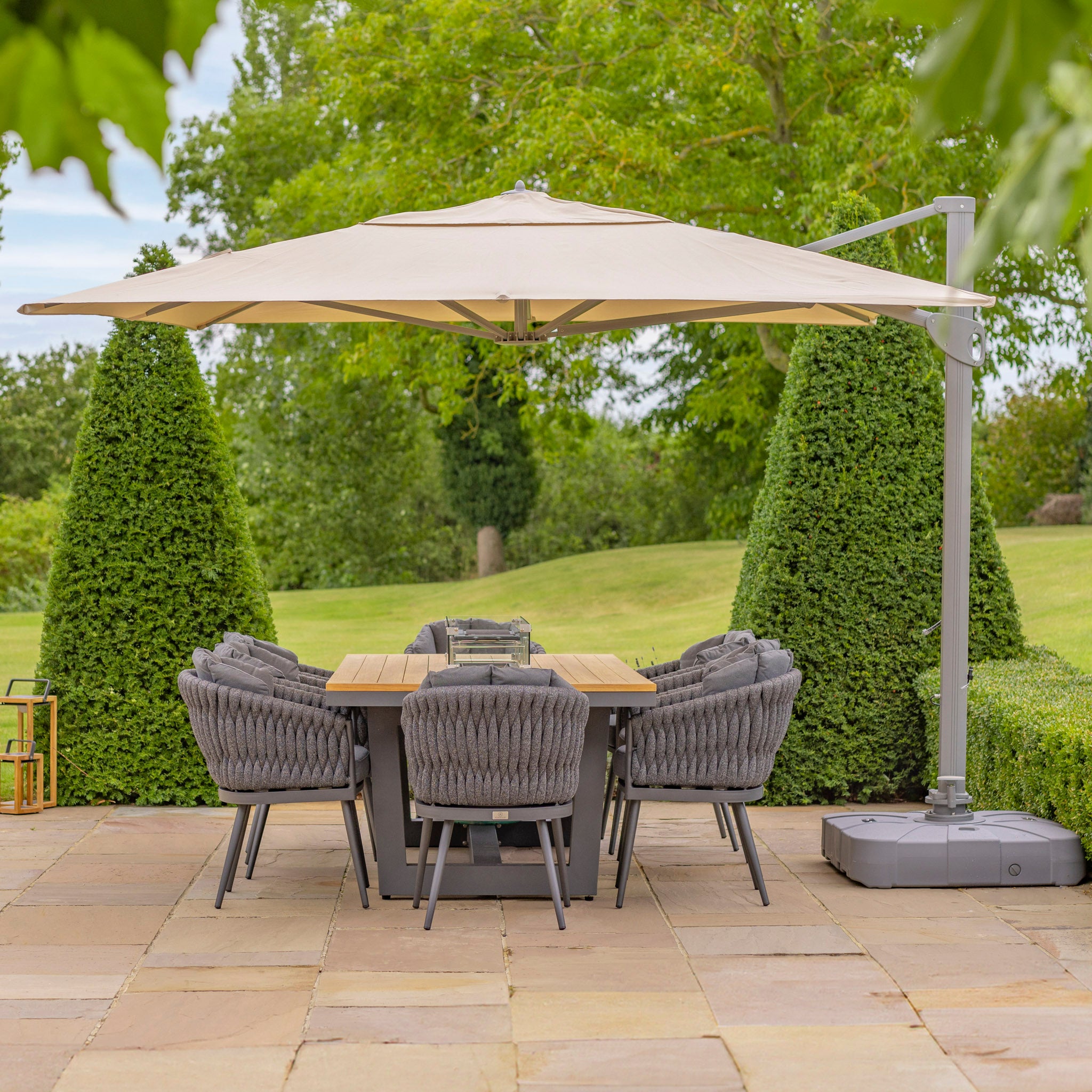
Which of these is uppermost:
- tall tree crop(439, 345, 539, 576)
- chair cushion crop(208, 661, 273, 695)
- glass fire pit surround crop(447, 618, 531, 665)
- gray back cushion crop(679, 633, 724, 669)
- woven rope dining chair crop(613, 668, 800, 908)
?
tall tree crop(439, 345, 539, 576)

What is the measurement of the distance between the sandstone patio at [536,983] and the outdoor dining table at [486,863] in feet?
0.26

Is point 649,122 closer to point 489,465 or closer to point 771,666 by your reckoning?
point 489,465

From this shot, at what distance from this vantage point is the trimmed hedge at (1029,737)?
459cm

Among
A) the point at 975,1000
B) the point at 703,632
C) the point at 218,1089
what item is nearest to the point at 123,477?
the point at 218,1089

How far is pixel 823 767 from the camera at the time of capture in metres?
6.14

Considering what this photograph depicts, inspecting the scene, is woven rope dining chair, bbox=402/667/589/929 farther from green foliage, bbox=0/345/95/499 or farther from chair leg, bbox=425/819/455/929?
green foliage, bbox=0/345/95/499

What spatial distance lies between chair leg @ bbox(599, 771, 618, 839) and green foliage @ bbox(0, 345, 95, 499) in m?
20.8

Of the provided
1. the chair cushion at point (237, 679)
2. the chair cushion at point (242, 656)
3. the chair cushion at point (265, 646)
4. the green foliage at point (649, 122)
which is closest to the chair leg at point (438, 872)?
the chair cushion at point (237, 679)

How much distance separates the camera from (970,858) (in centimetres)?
469

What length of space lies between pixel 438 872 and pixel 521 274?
6.54ft

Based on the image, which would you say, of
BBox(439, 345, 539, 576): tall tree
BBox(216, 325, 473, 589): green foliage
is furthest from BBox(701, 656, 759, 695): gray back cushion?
BBox(216, 325, 473, 589): green foliage

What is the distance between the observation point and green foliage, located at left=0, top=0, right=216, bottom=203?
765 mm

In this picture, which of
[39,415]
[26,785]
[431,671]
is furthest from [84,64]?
[39,415]

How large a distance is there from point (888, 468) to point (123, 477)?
12.1ft
